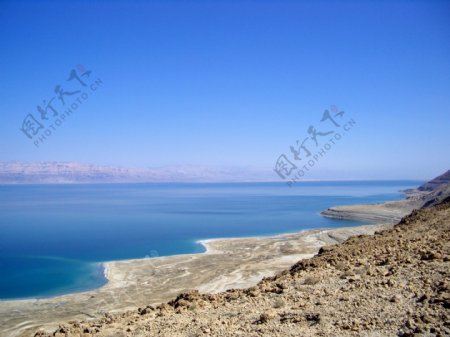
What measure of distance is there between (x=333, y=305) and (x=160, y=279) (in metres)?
20.6

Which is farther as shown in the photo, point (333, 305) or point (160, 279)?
point (160, 279)

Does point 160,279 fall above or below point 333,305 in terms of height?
below

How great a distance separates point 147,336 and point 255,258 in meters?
26.0

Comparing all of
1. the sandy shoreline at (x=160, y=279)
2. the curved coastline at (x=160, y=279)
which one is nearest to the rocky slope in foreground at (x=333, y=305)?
the sandy shoreline at (x=160, y=279)

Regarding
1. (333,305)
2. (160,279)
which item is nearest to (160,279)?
(160,279)

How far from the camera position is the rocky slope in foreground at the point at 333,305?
26.5ft

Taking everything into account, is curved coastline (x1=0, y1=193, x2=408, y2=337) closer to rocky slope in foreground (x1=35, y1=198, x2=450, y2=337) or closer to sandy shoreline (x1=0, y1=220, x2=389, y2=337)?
sandy shoreline (x1=0, y1=220, x2=389, y2=337)

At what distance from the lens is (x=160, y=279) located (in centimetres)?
2808

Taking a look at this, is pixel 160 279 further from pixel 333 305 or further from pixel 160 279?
pixel 333 305

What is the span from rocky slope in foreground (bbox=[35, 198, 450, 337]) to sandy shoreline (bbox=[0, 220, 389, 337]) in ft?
33.7

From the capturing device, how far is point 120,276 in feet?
97.6

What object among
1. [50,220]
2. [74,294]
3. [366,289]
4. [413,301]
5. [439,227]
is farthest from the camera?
[50,220]

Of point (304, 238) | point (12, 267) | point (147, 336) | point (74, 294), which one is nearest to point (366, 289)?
point (147, 336)

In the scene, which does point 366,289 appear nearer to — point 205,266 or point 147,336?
point 147,336
